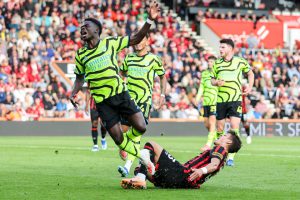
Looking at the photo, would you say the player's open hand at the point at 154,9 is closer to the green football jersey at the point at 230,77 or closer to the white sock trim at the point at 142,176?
the white sock trim at the point at 142,176

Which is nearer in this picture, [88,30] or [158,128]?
[88,30]

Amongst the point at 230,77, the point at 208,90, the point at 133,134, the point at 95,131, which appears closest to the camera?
the point at 133,134

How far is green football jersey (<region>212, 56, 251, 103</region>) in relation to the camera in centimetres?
2002

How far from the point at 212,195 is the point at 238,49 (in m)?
34.1

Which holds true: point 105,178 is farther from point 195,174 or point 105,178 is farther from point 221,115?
point 221,115

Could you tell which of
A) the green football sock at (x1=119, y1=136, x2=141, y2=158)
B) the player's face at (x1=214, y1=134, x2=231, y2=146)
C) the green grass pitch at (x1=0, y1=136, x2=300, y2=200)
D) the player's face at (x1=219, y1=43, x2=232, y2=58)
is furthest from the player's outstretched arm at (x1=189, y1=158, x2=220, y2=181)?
the player's face at (x1=219, y1=43, x2=232, y2=58)

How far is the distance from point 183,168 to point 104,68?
2.07 metres

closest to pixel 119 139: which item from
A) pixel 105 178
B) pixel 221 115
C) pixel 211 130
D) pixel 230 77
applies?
pixel 105 178

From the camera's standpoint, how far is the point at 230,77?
65.9 ft

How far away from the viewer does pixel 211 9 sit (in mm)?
49094

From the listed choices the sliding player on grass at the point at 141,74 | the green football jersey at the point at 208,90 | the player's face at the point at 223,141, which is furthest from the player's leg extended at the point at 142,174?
the green football jersey at the point at 208,90

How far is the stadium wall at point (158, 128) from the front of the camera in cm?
3503

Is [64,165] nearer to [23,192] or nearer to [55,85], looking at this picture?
[23,192]

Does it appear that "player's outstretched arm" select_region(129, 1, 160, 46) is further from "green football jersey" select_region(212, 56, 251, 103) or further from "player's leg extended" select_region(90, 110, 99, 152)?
"player's leg extended" select_region(90, 110, 99, 152)
